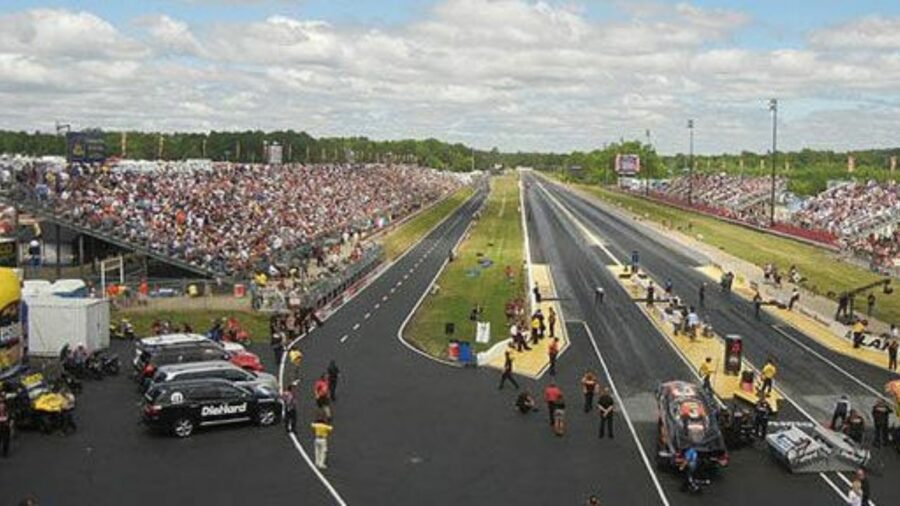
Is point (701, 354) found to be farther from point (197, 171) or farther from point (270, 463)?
point (197, 171)

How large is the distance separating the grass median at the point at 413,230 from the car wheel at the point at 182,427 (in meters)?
47.4

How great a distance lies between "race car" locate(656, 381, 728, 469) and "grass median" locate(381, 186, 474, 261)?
4982 cm

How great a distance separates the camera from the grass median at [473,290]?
44438mm

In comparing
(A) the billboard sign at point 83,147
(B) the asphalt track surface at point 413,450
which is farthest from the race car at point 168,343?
(A) the billboard sign at point 83,147

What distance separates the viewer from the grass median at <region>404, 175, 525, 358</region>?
4444 centimetres

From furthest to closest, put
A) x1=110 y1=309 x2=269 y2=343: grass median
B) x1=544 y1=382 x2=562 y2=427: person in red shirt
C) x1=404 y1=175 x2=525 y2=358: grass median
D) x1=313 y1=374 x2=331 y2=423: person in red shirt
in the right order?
x1=404 y1=175 x2=525 y2=358: grass median < x1=110 y1=309 x2=269 y2=343: grass median < x1=544 y1=382 x2=562 y2=427: person in red shirt < x1=313 y1=374 x2=331 y2=423: person in red shirt

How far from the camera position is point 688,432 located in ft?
81.0

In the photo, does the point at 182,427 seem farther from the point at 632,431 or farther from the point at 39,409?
the point at 632,431

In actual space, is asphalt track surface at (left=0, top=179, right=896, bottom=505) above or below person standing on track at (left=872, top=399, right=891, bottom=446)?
below

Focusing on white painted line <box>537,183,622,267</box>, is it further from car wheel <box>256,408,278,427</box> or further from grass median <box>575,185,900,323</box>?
car wheel <box>256,408,278,427</box>

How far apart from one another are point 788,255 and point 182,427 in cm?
6263

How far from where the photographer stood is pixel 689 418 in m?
24.9

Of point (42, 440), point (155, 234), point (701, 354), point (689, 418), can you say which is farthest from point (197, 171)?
point (689, 418)

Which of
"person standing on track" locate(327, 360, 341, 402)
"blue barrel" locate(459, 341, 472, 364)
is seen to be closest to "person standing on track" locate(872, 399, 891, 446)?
"blue barrel" locate(459, 341, 472, 364)
